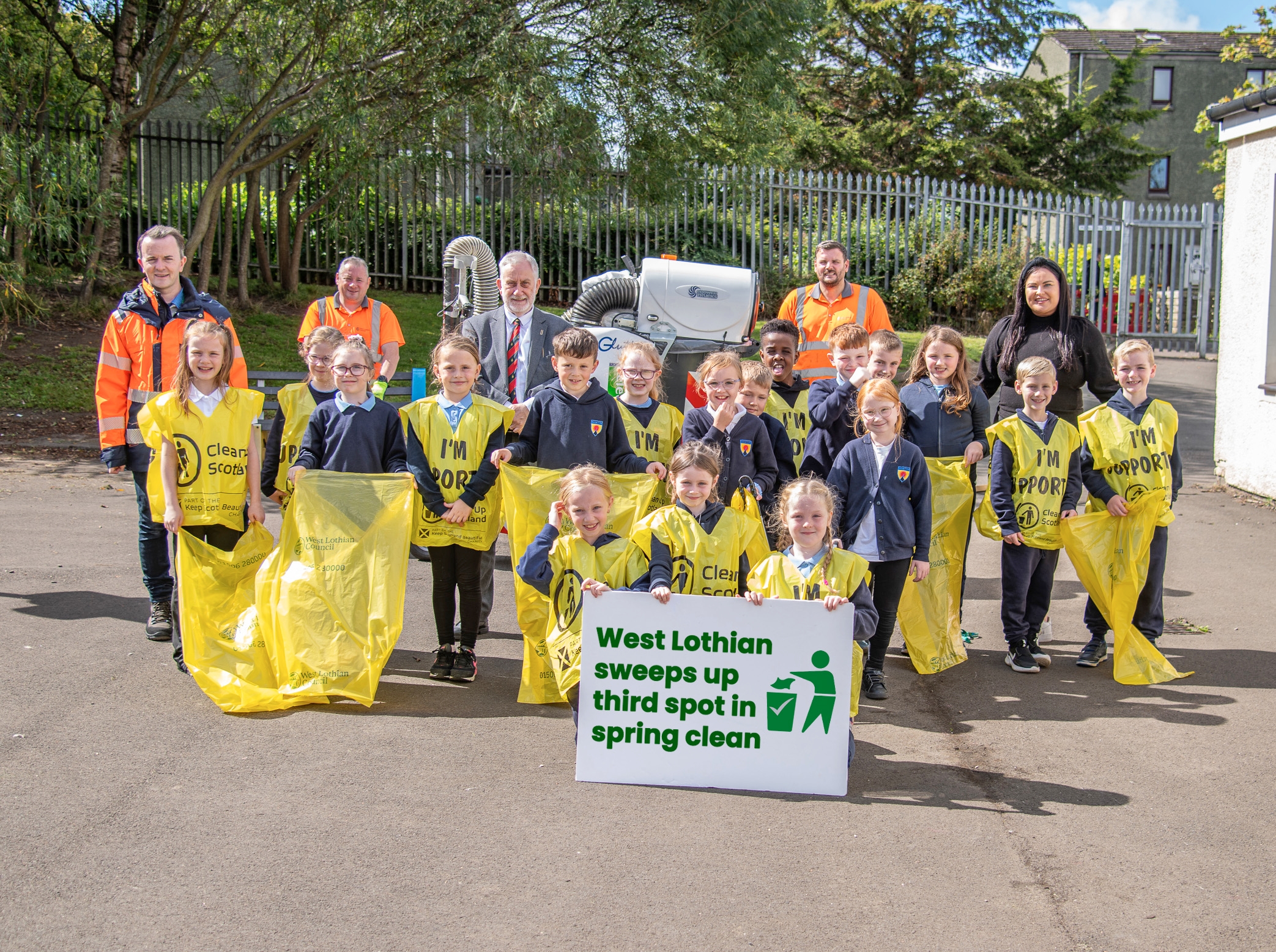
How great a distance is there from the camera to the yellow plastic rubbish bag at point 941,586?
5711mm

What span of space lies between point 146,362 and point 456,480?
1760mm

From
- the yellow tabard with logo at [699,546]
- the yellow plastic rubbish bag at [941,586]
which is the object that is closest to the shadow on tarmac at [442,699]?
the yellow tabard with logo at [699,546]

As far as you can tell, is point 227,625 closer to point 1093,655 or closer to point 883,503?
point 883,503

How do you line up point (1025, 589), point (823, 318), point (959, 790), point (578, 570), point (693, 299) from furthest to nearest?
point (693, 299) → point (823, 318) → point (1025, 589) → point (578, 570) → point (959, 790)

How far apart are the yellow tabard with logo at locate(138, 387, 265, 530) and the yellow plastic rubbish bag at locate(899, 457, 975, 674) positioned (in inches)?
129

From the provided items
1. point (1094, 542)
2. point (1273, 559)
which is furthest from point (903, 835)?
point (1273, 559)

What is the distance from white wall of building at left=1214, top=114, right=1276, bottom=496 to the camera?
10266 mm

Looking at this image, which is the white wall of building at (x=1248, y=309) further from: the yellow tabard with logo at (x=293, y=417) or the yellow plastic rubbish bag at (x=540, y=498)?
the yellow tabard with logo at (x=293, y=417)

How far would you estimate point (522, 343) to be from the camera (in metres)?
6.34

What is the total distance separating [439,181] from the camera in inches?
710

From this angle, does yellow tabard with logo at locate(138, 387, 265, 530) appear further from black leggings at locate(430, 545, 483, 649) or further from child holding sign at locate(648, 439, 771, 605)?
child holding sign at locate(648, 439, 771, 605)

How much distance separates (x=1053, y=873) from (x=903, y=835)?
0.48 m

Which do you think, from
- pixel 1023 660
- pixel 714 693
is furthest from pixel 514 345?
pixel 1023 660

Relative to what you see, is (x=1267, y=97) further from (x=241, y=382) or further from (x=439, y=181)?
(x=439, y=181)
